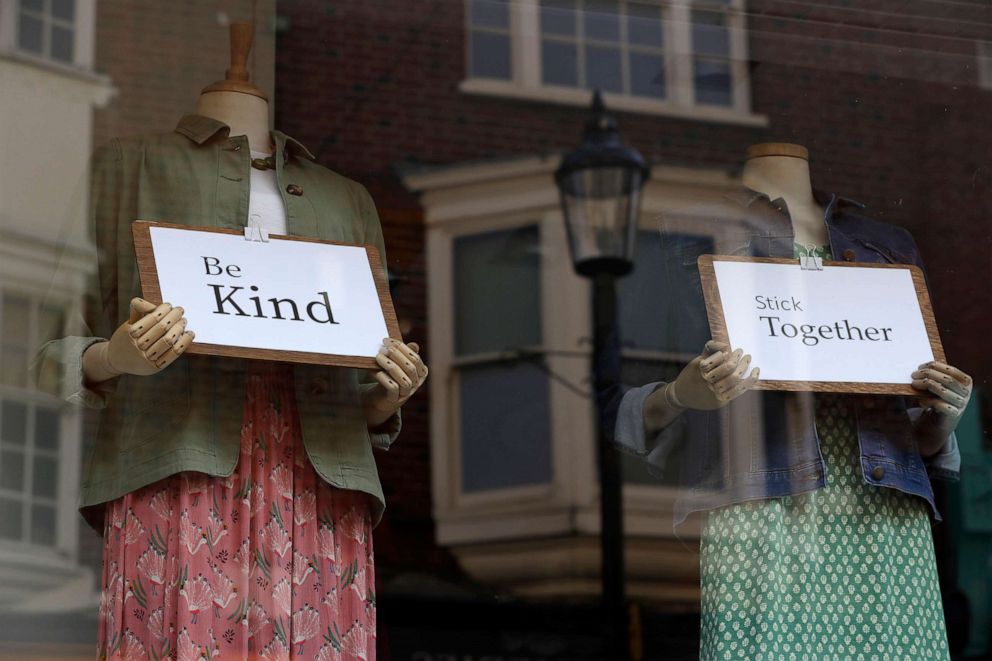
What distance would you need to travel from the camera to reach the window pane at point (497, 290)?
520cm

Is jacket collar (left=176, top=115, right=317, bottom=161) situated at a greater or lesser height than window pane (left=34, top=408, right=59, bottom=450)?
greater

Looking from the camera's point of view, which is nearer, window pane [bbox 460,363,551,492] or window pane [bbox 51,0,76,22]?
window pane [bbox 51,0,76,22]

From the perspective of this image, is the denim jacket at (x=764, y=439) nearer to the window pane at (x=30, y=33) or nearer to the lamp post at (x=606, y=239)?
the lamp post at (x=606, y=239)

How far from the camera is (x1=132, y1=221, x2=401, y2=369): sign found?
288 cm

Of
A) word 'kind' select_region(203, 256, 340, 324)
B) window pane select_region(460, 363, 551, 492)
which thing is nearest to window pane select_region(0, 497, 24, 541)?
word 'kind' select_region(203, 256, 340, 324)

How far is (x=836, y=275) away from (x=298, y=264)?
105 cm

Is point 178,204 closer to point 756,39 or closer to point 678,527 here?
point 678,527

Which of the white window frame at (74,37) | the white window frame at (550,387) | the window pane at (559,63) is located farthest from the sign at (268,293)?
the white window frame at (550,387)

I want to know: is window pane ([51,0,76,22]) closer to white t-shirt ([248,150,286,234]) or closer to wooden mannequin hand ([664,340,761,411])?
white t-shirt ([248,150,286,234])

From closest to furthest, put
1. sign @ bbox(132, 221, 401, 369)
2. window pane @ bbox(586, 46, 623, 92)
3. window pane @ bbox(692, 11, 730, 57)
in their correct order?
sign @ bbox(132, 221, 401, 369) → window pane @ bbox(692, 11, 730, 57) → window pane @ bbox(586, 46, 623, 92)

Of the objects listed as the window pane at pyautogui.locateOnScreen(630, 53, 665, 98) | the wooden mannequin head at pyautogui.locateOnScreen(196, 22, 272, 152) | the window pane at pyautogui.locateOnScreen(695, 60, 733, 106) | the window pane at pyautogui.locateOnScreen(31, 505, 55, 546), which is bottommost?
the window pane at pyautogui.locateOnScreen(31, 505, 55, 546)

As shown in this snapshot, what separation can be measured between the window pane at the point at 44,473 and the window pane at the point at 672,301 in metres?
1.24

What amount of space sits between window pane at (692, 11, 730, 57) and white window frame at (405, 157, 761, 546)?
3.19 feet

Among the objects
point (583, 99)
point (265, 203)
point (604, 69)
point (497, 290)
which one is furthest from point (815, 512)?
point (497, 290)
